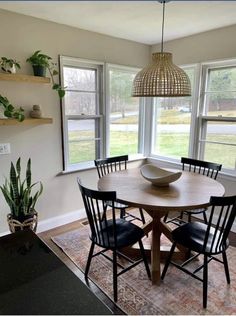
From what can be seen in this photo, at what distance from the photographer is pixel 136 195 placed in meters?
1.99

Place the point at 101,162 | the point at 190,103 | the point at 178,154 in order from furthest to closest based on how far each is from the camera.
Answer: the point at 178,154, the point at 190,103, the point at 101,162

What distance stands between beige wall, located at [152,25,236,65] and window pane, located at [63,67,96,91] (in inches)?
48.9

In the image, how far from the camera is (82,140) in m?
3.23

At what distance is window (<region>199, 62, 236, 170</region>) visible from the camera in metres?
2.97

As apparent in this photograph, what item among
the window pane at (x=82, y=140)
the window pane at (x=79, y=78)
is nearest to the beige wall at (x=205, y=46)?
the window pane at (x=79, y=78)

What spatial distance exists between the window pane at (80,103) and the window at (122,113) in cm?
27

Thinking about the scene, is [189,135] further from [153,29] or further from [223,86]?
[153,29]

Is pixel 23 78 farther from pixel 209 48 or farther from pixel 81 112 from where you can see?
pixel 209 48

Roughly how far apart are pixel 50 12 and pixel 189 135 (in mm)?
2316

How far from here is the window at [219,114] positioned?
2966 millimetres

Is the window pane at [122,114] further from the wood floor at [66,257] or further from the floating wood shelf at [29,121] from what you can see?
the wood floor at [66,257]

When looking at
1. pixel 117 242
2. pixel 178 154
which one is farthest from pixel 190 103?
Answer: pixel 117 242

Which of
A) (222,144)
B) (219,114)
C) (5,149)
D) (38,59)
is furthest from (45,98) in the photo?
(222,144)

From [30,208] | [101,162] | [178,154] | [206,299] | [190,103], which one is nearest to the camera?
[206,299]
